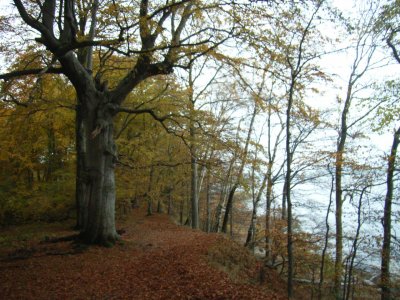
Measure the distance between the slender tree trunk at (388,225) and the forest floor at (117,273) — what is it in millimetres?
5346

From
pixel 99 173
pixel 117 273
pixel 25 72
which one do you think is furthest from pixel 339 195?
pixel 25 72

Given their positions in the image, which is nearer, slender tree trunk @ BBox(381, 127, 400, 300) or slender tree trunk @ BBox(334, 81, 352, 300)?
slender tree trunk @ BBox(381, 127, 400, 300)

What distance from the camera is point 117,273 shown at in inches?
271

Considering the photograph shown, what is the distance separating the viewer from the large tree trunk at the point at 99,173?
886cm

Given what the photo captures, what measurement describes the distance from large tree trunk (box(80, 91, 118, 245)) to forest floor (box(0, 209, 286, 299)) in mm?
499

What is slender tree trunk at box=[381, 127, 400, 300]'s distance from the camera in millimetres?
10758

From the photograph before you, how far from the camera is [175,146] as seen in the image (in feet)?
65.4

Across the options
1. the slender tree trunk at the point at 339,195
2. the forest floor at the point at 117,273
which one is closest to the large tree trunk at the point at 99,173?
the forest floor at the point at 117,273

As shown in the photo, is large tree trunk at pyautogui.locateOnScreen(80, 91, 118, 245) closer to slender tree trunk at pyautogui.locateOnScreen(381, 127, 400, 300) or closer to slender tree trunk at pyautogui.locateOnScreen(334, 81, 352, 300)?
slender tree trunk at pyautogui.locateOnScreen(334, 81, 352, 300)

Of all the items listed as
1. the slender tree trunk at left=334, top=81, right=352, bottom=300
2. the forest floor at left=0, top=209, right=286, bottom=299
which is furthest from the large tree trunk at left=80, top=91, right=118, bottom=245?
the slender tree trunk at left=334, top=81, right=352, bottom=300

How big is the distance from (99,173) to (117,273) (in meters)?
3.24

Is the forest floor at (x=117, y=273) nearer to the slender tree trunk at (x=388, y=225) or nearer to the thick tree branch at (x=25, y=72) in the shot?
the thick tree branch at (x=25, y=72)

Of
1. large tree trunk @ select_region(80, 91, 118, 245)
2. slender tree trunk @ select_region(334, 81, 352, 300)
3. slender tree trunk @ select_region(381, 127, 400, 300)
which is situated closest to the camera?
large tree trunk @ select_region(80, 91, 118, 245)

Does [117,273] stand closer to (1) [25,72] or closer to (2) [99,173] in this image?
(2) [99,173]
